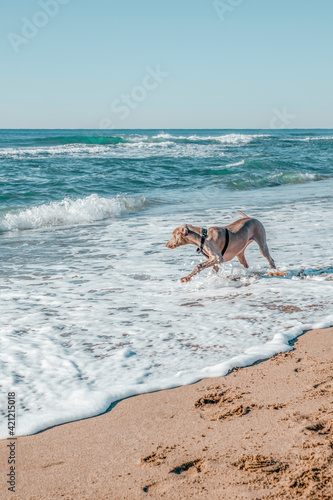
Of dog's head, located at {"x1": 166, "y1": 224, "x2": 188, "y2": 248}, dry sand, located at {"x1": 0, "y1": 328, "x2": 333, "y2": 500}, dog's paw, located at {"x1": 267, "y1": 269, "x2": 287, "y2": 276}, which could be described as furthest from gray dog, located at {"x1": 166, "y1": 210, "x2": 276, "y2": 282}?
dry sand, located at {"x1": 0, "y1": 328, "x2": 333, "y2": 500}

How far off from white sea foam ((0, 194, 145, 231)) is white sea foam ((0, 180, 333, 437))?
2.51 meters

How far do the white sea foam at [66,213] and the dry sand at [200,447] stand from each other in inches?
363

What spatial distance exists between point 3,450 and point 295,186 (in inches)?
716

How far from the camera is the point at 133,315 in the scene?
5.23 metres

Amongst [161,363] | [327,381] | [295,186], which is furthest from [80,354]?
[295,186]

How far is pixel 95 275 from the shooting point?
6922mm

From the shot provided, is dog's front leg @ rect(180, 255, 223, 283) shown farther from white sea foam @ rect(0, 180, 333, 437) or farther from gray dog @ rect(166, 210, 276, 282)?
white sea foam @ rect(0, 180, 333, 437)

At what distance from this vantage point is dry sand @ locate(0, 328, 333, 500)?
238 cm

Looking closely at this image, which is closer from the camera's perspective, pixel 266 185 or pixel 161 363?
pixel 161 363

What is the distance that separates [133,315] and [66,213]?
26.0 feet

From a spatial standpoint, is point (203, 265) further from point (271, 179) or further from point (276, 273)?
point (271, 179)

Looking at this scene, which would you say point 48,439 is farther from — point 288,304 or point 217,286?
point 217,286

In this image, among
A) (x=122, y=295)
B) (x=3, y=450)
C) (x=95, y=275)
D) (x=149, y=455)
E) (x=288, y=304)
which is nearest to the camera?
(x=149, y=455)

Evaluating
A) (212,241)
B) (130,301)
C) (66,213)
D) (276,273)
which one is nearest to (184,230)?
(212,241)
